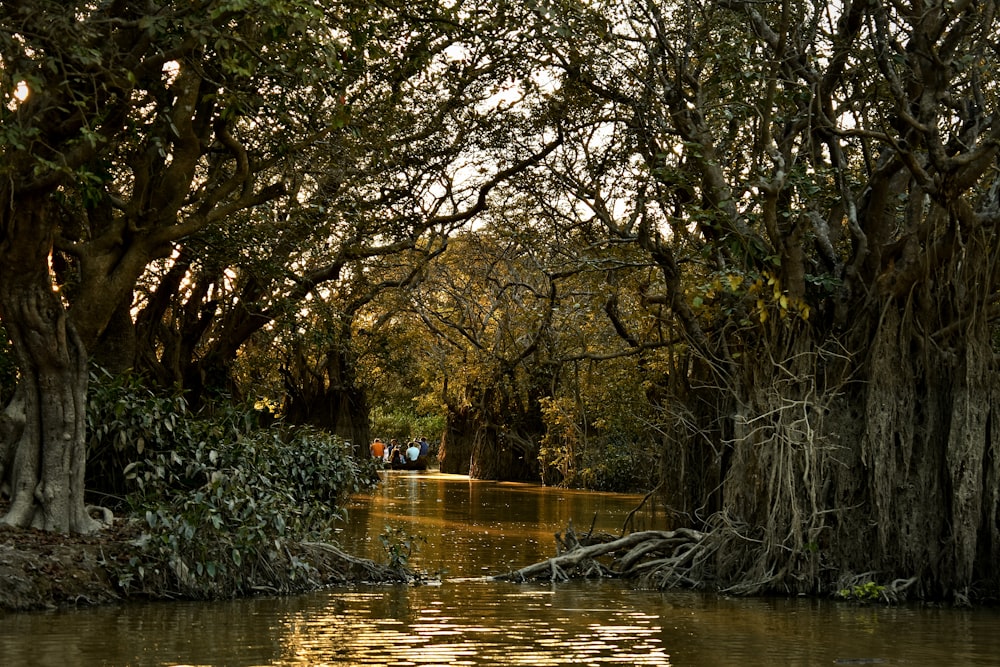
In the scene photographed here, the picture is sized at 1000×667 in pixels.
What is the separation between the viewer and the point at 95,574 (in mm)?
10727

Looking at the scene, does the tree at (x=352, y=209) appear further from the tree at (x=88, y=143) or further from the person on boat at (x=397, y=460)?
Result: the person on boat at (x=397, y=460)

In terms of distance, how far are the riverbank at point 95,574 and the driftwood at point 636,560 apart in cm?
267

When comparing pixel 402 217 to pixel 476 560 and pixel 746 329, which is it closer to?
pixel 476 560

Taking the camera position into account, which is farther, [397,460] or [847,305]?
[397,460]

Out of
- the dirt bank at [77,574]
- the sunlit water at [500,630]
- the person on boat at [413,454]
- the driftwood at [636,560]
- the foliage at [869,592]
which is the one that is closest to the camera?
the sunlit water at [500,630]

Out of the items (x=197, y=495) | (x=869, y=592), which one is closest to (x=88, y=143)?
(x=197, y=495)

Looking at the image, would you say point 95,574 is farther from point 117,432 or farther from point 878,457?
point 878,457

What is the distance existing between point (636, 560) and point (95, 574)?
20.4ft

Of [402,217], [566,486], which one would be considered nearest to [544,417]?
[566,486]

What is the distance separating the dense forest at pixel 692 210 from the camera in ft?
36.5

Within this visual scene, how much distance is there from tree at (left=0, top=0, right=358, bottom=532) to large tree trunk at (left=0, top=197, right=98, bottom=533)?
0.01 m

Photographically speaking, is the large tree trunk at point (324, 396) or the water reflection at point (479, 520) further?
the large tree trunk at point (324, 396)

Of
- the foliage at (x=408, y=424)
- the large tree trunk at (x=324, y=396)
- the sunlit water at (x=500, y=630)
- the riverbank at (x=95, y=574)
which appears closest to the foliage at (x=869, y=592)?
the sunlit water at (x=500, y=630)

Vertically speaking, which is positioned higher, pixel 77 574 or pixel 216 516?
pixel 216 516
